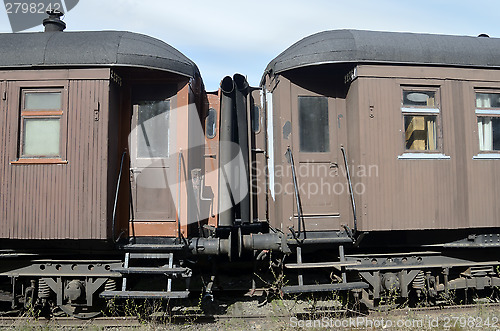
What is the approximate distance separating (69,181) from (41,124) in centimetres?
95

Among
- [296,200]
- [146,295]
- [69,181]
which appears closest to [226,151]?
[296,200]

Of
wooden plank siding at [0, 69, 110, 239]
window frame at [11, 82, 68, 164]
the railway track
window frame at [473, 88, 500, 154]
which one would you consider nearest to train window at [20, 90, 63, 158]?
window frame at [11, 82, 68, 164]

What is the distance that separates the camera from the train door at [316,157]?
573cm

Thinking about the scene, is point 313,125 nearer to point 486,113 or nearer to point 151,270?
point 486,113

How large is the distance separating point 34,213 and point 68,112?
4.92ft

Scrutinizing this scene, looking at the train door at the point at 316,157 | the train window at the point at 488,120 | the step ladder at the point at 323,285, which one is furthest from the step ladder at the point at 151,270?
the train window at the point at 488,120

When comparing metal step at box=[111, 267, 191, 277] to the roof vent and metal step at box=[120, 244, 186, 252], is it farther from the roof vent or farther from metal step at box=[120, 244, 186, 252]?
the roof vent

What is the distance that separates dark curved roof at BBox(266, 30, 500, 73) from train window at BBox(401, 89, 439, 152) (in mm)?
497

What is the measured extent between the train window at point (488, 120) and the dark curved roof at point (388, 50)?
51cm

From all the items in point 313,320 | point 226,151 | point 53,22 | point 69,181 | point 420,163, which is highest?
point 53,22

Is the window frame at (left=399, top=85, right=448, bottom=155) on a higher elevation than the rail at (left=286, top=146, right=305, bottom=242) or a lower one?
higher

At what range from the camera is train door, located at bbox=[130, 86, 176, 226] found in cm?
561

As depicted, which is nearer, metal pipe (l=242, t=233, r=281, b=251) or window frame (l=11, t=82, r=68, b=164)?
window frame (l=11, t=82, r=68, b=164)

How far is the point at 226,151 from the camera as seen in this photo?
6.02 m
